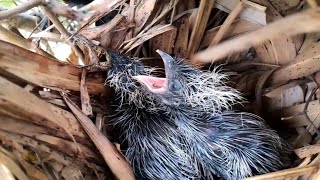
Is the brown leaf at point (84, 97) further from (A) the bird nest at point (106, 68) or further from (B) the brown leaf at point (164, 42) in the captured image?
(B) the brown leaf at point (164, 42)

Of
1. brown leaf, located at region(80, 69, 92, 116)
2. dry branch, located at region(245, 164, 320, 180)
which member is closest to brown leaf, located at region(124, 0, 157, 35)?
brown leaf, located at region(80, 69, 92, 116)

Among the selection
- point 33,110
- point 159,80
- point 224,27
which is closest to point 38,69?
point 33,110

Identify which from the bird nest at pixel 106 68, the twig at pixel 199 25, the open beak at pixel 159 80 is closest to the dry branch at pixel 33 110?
the bird nest at pixel 106 68

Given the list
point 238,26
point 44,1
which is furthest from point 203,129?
point 44,1

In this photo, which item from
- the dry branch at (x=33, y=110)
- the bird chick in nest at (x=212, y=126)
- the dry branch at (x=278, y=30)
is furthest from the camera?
the bird chick in nest at (x=212, y=126)

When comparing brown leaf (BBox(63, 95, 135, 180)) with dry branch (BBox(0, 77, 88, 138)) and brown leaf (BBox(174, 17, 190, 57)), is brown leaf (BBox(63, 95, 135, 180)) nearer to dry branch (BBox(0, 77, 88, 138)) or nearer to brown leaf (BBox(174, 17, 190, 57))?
dry branch (BBox(0, 77, 88, 138))

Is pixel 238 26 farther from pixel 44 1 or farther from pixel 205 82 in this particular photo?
pixel 44 1

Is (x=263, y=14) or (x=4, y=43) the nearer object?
(x=4, y=43)
